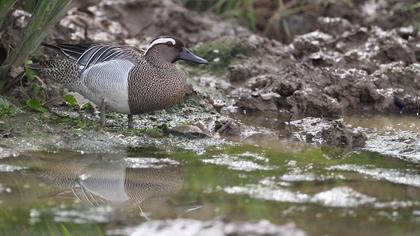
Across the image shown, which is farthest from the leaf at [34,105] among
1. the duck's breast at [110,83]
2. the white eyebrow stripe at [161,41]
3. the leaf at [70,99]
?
the white eyebrow stripe at [161,41]

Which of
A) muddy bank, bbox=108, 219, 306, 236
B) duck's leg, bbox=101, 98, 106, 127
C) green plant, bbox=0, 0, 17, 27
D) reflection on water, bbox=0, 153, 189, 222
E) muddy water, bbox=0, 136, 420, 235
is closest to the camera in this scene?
muddy bank, bbox=108, 219, 306, 236

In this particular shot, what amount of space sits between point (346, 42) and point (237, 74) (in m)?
1.46

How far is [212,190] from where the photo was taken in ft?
20.2

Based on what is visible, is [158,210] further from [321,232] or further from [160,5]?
[160,5]

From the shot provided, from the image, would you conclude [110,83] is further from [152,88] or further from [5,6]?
[5,6]

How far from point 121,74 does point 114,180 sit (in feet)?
4.85

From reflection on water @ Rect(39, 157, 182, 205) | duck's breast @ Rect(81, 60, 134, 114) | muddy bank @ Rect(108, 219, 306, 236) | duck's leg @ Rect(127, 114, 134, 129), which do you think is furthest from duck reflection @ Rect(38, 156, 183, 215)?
duck's leg @ Rect(127, 114, 134, 129)

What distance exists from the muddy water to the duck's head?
3.11 feet

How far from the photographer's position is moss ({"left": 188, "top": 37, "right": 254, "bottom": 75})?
1021 centimetres

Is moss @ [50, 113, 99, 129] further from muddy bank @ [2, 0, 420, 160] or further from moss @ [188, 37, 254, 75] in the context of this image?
moss @ [188, 37, 254, 75]

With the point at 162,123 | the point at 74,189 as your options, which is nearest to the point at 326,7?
the point at 162,123

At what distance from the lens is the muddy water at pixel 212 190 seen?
5.48 metres

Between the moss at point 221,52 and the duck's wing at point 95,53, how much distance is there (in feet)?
7.26

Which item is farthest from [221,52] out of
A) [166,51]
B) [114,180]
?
[114,180]
